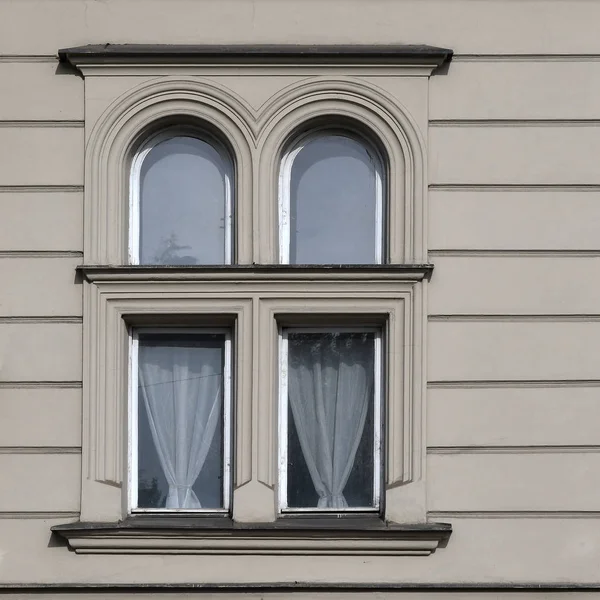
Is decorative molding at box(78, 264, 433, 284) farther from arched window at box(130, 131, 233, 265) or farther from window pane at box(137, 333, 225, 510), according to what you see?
window pane at box(137, 333, 225, 510)

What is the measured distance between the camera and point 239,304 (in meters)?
6.55

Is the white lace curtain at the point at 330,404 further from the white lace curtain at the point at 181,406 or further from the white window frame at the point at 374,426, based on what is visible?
the white lace curtain at the point at 181,406

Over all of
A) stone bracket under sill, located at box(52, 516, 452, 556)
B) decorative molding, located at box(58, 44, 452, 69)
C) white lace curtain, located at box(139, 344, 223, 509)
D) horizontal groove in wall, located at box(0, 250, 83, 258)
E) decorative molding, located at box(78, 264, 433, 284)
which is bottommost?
stone bracket under sill, located at box(52, 516, 452, 556)

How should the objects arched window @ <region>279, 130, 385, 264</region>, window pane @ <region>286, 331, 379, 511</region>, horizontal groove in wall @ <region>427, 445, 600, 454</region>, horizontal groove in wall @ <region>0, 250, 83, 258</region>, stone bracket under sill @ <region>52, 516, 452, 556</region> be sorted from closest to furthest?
stone bracket under sill @ <region>52, 516, 452, 556</region>
horizontal groove in wall @ <region>427, 445, 600, 454</region>
horizontal groove in wall @ <region>0, 250, 83, 258</region>
window pane @ <region>286, 331, 379, 511</region>
arched window @ <region>279, 130, 385, 264</region>

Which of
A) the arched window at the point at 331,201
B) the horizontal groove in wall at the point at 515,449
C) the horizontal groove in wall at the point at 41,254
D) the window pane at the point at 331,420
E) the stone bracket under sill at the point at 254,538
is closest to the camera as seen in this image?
the stone bracket under sill at the point at 254,538

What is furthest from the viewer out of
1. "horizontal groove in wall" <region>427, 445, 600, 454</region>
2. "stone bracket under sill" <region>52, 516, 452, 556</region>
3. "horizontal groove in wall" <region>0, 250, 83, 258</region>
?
"horizontal groove in wall" <region>0, 250, 83, 258</region>

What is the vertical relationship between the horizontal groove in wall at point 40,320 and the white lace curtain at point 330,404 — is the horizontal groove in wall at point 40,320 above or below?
above

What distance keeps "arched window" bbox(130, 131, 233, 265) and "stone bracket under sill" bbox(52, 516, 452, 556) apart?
1.69 m

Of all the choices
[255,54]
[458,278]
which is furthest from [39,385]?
[458,278]

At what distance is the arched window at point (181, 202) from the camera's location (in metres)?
6.80

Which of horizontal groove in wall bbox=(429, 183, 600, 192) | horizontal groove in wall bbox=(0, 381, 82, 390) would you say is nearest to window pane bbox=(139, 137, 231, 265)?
horizontal groove in wall bbox=(0, 381, 82, 390)

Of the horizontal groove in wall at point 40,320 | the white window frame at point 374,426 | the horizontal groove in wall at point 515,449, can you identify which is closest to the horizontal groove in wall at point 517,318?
the white window frame at point 374,426

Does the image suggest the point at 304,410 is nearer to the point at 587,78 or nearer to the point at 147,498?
the point at 147,498

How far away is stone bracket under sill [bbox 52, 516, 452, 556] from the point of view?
20.7 feet
